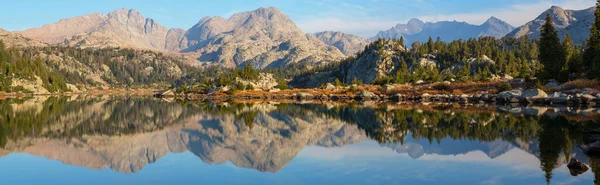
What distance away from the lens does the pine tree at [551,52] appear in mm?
98938

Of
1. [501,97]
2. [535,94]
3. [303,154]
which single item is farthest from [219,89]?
[303,154]

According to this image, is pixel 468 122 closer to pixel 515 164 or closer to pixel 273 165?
pixel 515 164

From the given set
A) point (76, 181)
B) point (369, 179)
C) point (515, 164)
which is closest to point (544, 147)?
point (515, 164)

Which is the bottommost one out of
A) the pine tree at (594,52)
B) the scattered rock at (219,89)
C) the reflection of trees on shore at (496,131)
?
the scattered rock at (219,89)

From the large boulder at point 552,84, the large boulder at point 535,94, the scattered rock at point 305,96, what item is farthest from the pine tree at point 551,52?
the scattered rock at point 305,96

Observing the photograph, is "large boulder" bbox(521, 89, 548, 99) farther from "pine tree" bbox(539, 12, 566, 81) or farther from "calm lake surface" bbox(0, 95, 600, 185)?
"calm lake surface" bbox(0, 95, 600, 185)

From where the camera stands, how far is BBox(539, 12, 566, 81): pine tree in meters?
98.9

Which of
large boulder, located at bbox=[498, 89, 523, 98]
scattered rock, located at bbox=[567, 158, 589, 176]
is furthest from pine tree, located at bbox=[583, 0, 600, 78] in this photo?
scattered rock, located at bbox=[567, 158, 589, 176]

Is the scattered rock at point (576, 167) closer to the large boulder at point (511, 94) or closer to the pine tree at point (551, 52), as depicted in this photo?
the large boulder at point (511, 94)

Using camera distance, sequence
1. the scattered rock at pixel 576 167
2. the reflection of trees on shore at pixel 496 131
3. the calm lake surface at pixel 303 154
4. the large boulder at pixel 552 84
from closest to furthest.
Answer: the scattered rock at pixel 576 167 → the calm lake surface at pixel 303 154 → the reflection of trees on shore at pixel 496 131 → the large boulder at pixel 552 84

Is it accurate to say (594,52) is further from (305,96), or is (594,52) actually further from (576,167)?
(576,167)

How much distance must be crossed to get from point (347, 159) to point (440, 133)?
1549 centimetres

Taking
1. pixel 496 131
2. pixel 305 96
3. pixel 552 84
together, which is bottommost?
pixel 305 96

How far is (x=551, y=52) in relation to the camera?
99188mm
